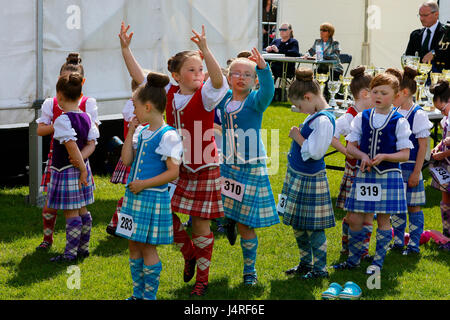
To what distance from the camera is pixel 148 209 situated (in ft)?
11.9

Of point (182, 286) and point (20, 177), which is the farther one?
point (20, 177)

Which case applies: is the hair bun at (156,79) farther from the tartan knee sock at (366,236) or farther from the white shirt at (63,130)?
the tartan knee sock at (366,236)

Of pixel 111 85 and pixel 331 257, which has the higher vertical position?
pixel 111 85

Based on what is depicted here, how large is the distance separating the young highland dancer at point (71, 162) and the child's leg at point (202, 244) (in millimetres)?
1001

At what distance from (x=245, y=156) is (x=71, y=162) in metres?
1.25

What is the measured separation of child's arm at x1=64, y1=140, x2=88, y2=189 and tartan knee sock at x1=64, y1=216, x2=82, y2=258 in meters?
0.27

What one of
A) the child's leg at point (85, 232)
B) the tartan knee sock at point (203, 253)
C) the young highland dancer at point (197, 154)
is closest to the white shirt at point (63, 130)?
the child's leg at point (85, 232)

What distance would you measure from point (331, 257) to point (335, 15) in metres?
10.3

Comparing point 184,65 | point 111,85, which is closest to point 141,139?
point 184,65

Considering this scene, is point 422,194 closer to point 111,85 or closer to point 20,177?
point 111,85

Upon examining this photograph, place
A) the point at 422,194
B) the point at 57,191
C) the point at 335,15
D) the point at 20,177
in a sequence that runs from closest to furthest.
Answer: the point at 57,191
the point at 422,194
the point at 20,177
the point at 335,15

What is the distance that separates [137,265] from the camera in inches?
148

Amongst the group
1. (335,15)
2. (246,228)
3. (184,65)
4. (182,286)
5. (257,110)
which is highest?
(335,15)

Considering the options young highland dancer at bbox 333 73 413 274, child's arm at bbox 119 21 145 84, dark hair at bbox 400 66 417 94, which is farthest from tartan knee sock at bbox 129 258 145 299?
dark hair at bbox 400 66 417 94
